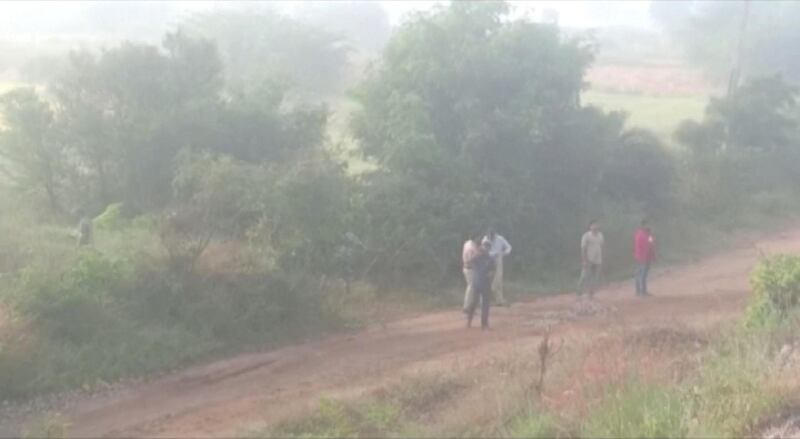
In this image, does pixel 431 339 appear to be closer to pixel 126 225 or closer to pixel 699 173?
pixel 126 225

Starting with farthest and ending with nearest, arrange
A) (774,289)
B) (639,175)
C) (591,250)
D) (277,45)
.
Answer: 1. (277,45)
2. (639,175)
3. (591,250)
4. (774,289)

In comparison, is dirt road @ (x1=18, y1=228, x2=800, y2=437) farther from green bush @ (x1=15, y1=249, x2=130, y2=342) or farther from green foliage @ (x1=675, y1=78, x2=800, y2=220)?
green foliage @ (x1=675, y1=78, x2=800, y2=220)

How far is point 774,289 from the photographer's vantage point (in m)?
12.6

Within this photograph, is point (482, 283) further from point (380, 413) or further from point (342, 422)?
point (342, 422)

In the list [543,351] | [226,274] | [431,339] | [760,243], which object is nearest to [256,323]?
[226,274]

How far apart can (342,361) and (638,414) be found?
6.14 m

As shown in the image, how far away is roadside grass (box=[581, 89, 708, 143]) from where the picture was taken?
126 ft

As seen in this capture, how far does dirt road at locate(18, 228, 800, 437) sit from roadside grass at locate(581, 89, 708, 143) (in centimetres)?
1797

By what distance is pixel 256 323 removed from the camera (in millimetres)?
14430

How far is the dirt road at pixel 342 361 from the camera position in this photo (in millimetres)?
10562

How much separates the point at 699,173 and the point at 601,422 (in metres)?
21.8

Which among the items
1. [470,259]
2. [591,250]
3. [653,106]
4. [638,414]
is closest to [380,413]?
[638,414]

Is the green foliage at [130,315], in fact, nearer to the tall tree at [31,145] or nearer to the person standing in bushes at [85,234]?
the person standing in bushes at [85,234]

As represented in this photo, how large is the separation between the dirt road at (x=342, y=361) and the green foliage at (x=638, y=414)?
122 inches
